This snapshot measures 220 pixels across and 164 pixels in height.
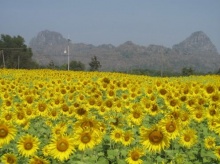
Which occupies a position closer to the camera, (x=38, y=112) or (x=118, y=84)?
(x=38, y=112)

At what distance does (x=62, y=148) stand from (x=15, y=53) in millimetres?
80210

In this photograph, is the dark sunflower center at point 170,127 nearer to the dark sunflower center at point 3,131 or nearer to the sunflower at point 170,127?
the sunflower at point 170,127

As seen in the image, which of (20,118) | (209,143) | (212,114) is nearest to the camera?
(209,143)

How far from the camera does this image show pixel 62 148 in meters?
4.89

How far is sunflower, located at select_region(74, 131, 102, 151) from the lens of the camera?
16.3ft

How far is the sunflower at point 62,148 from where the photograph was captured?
16.0 ft

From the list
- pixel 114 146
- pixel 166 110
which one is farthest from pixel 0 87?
pixel 114 146

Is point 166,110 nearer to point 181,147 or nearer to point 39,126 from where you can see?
point 181,147

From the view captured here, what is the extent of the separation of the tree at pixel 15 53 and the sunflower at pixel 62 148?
240 ft

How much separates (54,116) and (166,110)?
7.25 ft

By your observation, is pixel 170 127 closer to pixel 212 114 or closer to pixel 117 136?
pixel 117 136

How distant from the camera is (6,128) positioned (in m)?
5.64

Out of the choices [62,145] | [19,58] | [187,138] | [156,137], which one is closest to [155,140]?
[156,137]

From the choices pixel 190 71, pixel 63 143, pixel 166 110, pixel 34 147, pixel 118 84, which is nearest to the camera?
pixel 63 143
